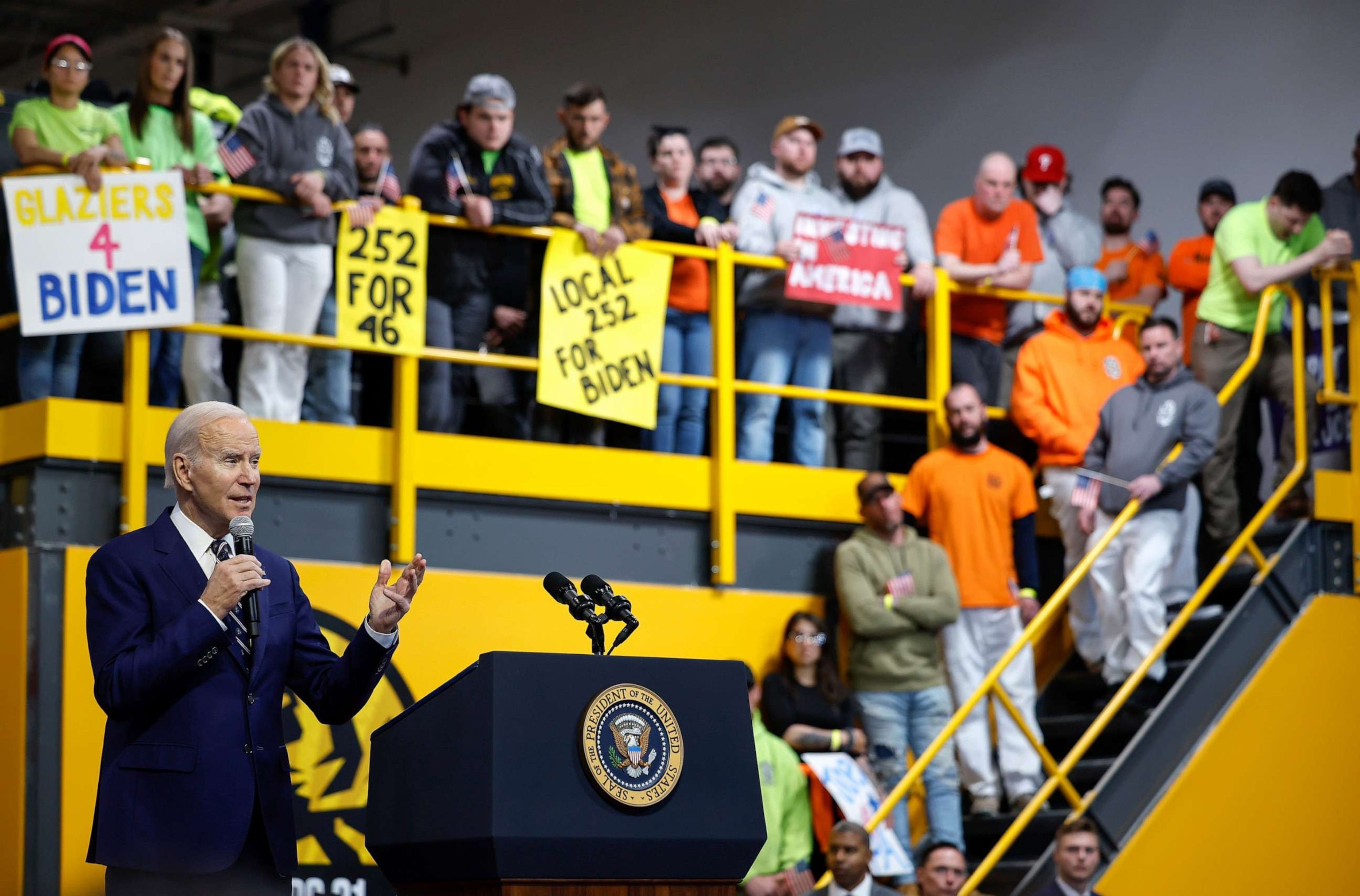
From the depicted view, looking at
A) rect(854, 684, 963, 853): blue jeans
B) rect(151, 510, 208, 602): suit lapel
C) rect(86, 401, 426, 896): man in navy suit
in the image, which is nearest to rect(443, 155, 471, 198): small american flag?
rect(854, 684, 963, 853): blue jeans

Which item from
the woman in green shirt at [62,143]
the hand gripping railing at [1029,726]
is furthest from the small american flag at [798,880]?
the woman in green shirt at [62,143]

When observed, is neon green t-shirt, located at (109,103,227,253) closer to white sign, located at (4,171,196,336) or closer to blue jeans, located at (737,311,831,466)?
white sign, located at (4,171,196,336)

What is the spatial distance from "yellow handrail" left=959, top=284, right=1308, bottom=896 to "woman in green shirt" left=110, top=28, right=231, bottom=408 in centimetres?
375

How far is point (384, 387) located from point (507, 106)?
129 cm

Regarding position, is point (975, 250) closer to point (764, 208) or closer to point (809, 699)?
point (764, 208)

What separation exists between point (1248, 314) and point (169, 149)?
4982mm

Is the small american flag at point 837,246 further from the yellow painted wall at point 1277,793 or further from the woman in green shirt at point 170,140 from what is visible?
the woman in green shirt at point 170,140

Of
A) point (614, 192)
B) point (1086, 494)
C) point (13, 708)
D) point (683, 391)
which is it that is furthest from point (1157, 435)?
point (13, 708)

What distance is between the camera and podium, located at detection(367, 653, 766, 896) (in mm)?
3252

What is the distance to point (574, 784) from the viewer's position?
3.31 metres

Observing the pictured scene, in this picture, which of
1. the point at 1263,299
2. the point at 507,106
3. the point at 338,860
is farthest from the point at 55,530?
the point at 1263,299

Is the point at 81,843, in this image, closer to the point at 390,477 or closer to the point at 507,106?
the point at 390,477

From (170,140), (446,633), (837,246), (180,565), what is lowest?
(446,633)

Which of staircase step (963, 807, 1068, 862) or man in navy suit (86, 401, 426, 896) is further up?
man in navy suit (86, 401, 426, 896)
